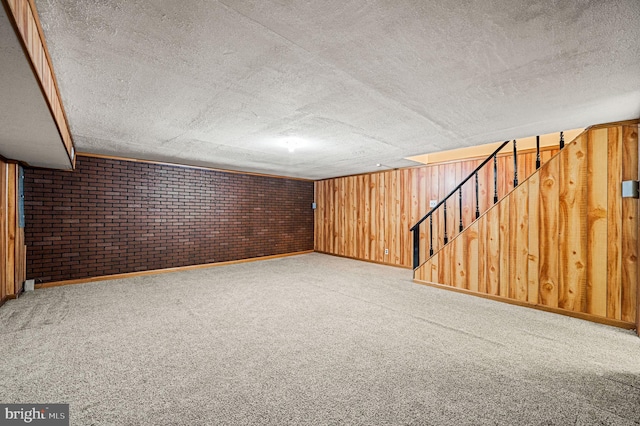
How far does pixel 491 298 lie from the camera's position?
3.91m

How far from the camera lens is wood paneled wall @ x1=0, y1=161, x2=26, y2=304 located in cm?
362

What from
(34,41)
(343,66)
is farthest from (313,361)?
(34,41)

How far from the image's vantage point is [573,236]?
129 inches

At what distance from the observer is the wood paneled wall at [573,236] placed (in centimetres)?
297

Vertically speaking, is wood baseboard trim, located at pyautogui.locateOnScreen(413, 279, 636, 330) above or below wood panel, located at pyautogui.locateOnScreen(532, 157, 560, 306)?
below

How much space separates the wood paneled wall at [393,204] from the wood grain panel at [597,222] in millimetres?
1264

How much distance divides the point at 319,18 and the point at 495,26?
0.97 m

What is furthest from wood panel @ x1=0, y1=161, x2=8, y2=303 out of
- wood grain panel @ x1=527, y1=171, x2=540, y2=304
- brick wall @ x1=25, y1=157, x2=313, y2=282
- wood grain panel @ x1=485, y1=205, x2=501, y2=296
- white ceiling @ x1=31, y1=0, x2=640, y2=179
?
wood grain panel @ x1=527, y1=171, x2=540, y2=304

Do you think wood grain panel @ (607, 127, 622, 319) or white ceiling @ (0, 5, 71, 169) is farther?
wood grain panel @ (607, 127, 622, 319)

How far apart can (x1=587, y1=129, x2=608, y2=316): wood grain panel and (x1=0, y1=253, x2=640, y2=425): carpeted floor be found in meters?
0.35

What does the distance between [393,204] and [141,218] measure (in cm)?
544

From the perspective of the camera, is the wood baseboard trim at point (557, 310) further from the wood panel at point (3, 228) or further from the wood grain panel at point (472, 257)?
the wood panel at point (3, 228)

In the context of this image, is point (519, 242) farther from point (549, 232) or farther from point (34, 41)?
point (34, 41)
